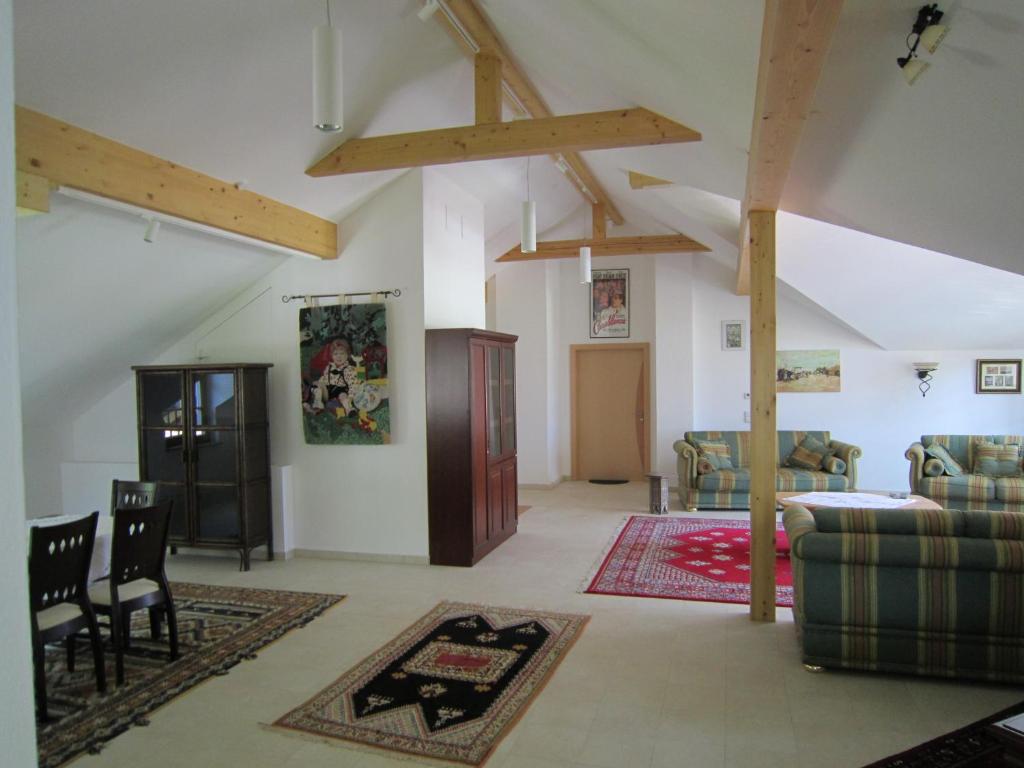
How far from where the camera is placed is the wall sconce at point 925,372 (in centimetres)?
830

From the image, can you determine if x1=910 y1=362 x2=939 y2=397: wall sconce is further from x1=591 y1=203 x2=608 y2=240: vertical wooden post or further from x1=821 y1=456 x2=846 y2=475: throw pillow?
x1=591 y1=203 x2=608 y2=240: vertical wooden post

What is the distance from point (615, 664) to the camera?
12.5 ft

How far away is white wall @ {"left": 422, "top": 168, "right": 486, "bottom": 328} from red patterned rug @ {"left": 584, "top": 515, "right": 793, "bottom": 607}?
258cm

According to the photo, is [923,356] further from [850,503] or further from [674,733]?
[674,733]

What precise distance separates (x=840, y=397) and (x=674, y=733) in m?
6.75

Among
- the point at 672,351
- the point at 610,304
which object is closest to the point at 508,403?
the point at 672,351

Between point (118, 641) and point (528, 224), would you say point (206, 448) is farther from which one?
point (528, 224)

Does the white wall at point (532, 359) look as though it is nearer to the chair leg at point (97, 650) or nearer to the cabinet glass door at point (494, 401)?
the cabinet glass door at point (494, 401)

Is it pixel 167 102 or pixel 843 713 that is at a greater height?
pixel 167 102

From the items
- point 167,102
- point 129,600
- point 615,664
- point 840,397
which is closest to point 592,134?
point 167,102

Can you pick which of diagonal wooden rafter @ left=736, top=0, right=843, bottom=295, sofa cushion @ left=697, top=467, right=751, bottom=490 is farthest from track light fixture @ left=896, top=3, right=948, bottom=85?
sofa cushion @ left=697, top=467, right=751, bottom=490

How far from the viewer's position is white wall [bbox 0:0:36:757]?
85 cm

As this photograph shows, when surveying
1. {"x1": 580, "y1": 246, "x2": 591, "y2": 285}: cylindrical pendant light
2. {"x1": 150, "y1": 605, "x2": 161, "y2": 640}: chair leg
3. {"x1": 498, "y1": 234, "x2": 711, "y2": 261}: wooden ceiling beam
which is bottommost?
{"x1": 150, "y1": 605, "x2": 161, "y2": 640}: chair leg

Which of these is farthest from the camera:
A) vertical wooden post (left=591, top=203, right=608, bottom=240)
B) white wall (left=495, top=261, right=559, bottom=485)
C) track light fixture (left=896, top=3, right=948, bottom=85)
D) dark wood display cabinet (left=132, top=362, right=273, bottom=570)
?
white wall (left=495, top=261, right=559, bottom=485)
